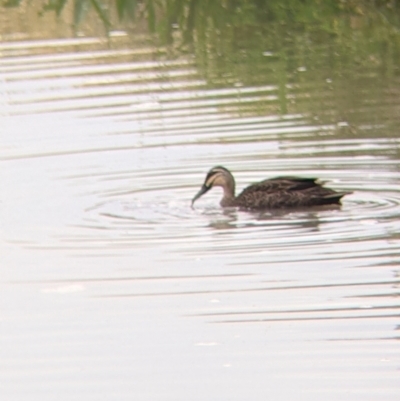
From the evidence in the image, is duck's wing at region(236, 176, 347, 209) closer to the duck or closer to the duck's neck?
the duck

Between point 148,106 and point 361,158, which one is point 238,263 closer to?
point 361,158

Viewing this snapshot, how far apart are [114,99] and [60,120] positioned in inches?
41.0

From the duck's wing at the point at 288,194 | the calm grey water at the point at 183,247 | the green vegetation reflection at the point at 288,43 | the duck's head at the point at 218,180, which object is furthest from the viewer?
the green vegetation reflection at the point at 288,43

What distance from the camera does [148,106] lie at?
16328 millimetres

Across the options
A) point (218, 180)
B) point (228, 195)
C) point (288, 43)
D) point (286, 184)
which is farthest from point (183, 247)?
point (288, 43)

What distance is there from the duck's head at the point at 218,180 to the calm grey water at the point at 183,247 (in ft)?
0.56

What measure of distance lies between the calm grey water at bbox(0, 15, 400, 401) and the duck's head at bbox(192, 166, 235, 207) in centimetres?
17

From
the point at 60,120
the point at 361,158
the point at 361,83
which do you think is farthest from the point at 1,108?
the point at 361,158

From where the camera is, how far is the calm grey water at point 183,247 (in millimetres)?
8086

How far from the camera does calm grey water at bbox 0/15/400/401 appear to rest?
318 inches

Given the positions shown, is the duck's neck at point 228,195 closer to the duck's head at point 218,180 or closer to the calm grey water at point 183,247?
the duck's head at point 218,180

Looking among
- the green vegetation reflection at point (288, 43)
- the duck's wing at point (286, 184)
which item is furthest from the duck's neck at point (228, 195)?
the green vegetation reflection at point (288, 43)

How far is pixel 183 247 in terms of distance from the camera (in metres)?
10.9

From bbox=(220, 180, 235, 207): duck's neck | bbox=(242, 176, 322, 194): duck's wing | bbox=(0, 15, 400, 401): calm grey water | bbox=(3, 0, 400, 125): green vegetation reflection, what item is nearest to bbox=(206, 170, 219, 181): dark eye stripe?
bbox=(220, 180, 235, 207): duck's neck
